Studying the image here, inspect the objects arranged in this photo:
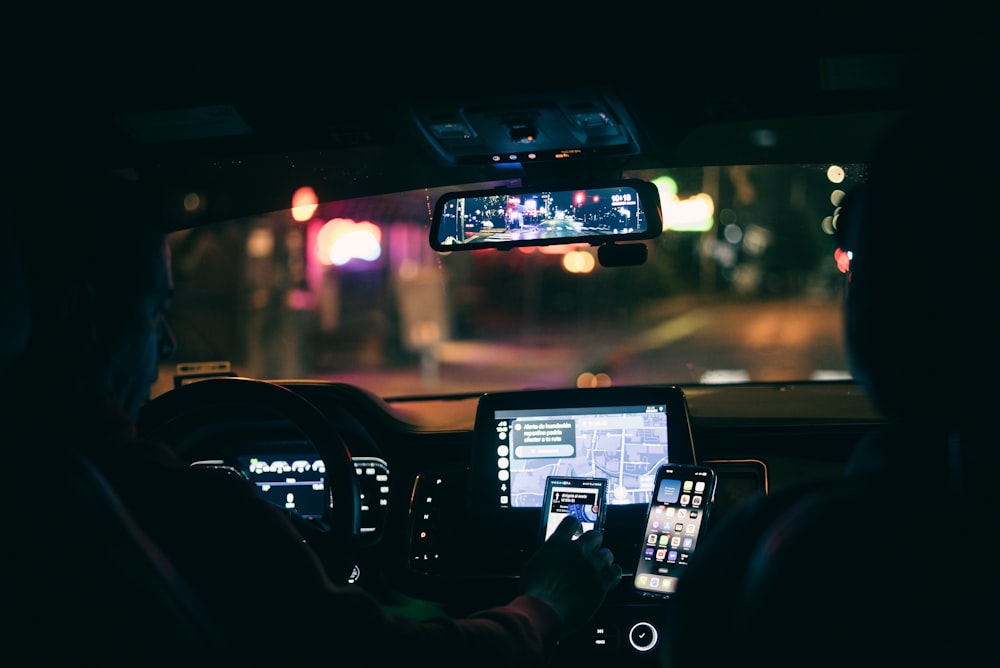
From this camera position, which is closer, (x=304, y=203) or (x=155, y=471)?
(x=155, y=471)

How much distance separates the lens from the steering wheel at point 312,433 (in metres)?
2.79

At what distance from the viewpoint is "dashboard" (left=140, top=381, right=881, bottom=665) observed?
3658mm

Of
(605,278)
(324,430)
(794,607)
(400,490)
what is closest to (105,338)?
(324,430)

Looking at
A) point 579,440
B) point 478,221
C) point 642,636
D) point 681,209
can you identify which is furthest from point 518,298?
point 642,636

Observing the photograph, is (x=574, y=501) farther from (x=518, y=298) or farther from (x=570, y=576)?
(x=518, y=298)

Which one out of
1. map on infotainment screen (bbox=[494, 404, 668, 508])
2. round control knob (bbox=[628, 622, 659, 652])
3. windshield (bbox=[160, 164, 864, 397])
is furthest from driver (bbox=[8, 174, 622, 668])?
map on infotainment screen (bbox=[494, 404, 668, 508])

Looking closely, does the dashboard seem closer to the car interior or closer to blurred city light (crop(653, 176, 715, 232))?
the car interior

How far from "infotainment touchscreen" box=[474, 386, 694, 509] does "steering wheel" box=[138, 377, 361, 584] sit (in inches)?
36.1

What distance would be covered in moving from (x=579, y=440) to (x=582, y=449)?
38 mm

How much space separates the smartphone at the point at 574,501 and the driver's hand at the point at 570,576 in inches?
21.5

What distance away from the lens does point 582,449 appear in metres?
3.71

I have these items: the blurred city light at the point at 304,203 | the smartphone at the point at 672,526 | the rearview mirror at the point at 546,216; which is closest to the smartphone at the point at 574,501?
the smartphone at the point at 672,526

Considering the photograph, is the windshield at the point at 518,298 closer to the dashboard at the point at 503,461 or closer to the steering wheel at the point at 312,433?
the dashboard at the point at 503,461

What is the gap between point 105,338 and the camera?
200 centimetres
